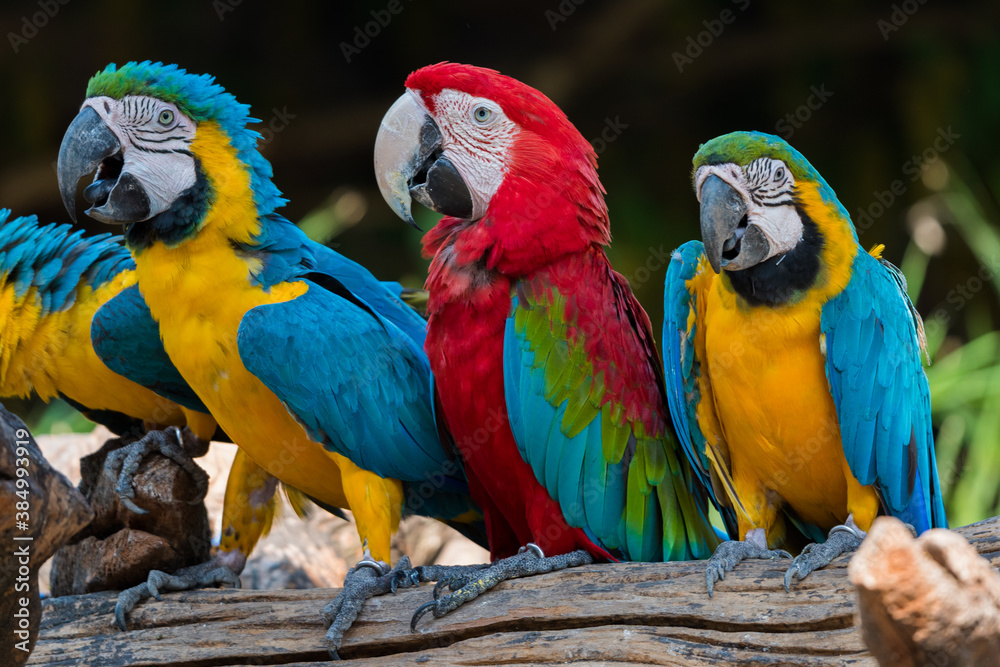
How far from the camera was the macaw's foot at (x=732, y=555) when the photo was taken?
1703 mm

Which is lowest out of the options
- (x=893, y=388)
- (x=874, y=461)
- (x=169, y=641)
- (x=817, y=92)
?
(x=169, y=641)

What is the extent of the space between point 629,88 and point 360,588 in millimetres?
3470

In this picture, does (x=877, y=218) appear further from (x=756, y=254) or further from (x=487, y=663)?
(x=487, y=663)

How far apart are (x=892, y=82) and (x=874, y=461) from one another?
10.6 ft

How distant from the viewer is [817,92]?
4328 millimetres

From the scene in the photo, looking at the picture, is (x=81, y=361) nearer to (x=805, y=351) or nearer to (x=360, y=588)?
(x=360, y=588)

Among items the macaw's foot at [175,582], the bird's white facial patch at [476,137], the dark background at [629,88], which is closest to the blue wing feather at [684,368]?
the bird's white facial patch at [476,137]

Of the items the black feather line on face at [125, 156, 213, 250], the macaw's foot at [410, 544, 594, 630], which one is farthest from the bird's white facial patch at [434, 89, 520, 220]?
the macaw's foot at [410, 544, 594, 630]

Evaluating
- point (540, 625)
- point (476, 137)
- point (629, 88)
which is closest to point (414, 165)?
point (476, 137)

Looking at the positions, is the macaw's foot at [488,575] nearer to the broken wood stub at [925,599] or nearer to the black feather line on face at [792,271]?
the black feather line on face at [792,271]

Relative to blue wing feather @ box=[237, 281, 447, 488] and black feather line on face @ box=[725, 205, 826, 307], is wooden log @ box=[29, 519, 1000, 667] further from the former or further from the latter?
black feather line on face @ box=[725, 205, 826, 307]

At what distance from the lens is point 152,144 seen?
1.98 m

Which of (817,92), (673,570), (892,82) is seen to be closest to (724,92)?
(817,92)

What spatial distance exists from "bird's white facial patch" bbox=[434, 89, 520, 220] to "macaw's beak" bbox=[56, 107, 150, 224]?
67 cm
